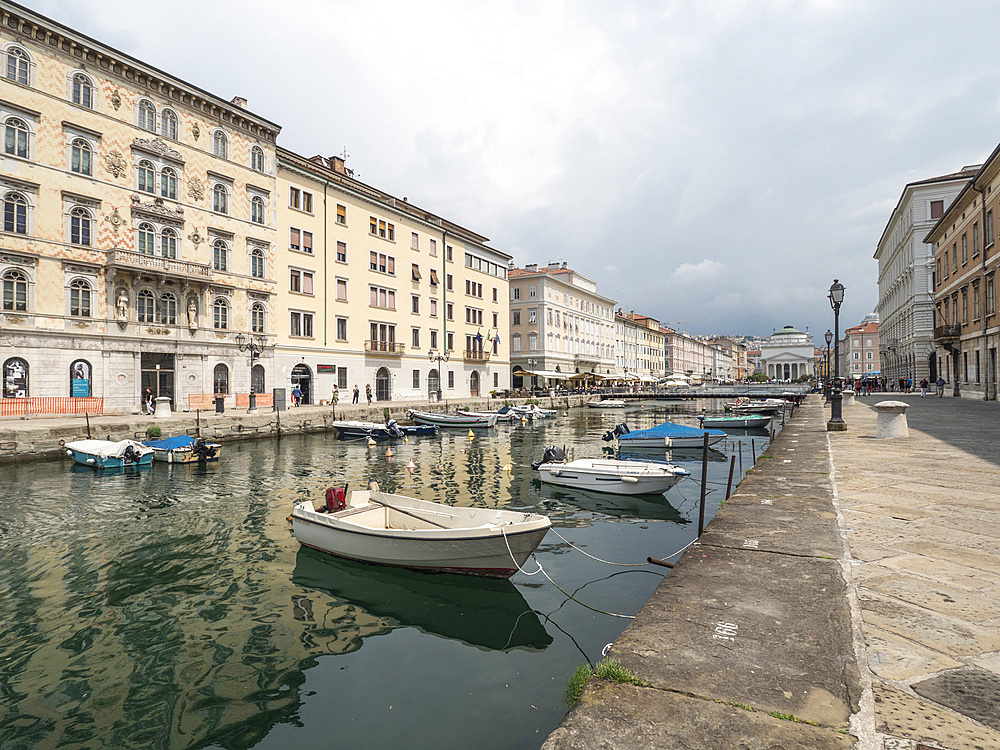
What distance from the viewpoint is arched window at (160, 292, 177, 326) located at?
31909 mm

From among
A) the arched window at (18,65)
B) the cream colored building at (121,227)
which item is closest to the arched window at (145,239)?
the cream colored building at (121,227)

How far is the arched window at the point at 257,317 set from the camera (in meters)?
36.5

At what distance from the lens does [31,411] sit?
25.9 meters

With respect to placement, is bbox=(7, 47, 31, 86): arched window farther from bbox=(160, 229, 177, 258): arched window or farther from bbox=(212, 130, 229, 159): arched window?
bbox=(212, 130, 229, 159): arched window

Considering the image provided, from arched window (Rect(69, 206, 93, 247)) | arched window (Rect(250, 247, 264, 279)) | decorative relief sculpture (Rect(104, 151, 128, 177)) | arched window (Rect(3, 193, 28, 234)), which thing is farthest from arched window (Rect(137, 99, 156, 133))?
arched window (Rect(250, 247, 264, 279))

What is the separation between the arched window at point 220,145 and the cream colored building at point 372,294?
409 cm

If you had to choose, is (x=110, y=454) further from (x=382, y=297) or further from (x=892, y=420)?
(x=382, y=297)

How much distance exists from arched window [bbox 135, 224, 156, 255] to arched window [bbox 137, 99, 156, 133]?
594 centimetres

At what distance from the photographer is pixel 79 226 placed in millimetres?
28719

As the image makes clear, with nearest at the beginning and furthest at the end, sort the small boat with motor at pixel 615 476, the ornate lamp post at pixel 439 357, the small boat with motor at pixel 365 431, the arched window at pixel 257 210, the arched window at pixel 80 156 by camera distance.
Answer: the small boat with motor at pixel 615 476, the arched window at pixel 80 156, the small boat with motor at pixel 365 431, the arched window at pixel 257 210, the ornate lamp post at pixel 439 357

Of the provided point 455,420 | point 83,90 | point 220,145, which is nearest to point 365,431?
point 455,420

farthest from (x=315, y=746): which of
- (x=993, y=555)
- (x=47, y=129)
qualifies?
(x=47, y=129)

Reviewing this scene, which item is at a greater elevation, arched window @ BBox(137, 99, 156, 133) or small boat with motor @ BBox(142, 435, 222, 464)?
arched window @ BBox(137, 99, 156, 133)

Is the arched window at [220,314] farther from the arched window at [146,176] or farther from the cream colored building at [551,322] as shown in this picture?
the cream colored building at [551,322]
